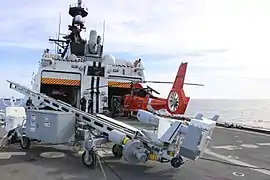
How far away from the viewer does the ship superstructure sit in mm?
17297

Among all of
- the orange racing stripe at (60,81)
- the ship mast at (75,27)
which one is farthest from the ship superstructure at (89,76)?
the ship mast at (75,27)

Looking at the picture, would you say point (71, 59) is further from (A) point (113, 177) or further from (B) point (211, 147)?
(A) point (113, 177)

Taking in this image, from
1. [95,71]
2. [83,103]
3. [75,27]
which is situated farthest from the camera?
[75,27]

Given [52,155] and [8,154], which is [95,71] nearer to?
[52,155]

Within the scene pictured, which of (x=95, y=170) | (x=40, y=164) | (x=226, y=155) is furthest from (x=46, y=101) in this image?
(x=226, y=155)

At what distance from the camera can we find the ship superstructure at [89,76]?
17.3 meters

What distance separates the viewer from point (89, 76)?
1797 centimetres

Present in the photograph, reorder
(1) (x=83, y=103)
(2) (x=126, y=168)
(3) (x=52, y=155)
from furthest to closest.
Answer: (1) (x=83, y=103)
(3) (x=52, y=155)
(2) (x=126, y=168)

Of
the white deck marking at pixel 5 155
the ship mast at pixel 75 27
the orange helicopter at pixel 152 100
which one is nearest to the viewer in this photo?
the white deck marking at pixel 5 155

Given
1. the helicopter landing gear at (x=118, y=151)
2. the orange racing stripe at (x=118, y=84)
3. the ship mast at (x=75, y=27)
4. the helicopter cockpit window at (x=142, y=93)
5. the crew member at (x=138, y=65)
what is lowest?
the helicopter landing gear at (x=118, y=151)

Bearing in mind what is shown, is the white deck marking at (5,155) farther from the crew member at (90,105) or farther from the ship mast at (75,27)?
the ship mast at (75,27)

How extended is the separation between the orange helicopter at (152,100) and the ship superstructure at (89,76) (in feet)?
1.98

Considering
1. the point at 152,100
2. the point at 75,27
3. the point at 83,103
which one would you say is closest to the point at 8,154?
the point at 83,103

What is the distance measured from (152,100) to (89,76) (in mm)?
3809
